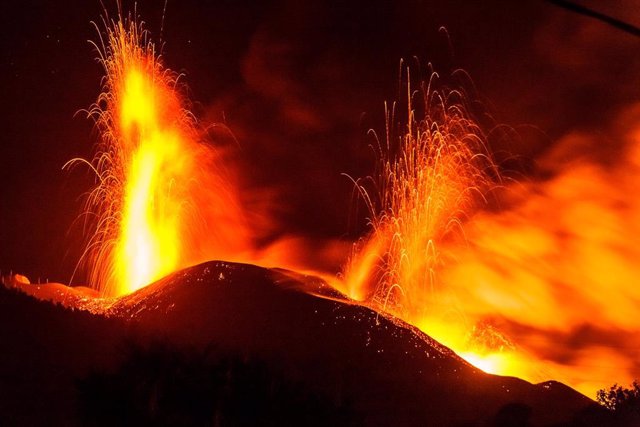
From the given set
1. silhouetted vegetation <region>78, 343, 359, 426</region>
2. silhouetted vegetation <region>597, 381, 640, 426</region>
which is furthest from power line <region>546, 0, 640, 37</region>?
silhouetted vegetation <region>597, 381, 640, 426</region>

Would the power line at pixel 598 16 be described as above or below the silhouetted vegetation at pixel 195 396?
above

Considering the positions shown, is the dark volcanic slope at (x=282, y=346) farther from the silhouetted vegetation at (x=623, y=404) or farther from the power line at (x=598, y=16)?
the power line at (x=598, y=16)

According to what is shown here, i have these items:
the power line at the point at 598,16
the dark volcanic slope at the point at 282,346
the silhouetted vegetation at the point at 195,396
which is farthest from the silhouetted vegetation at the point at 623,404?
the power line at the point at 598,16

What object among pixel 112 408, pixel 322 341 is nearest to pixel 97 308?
pixel 322 341

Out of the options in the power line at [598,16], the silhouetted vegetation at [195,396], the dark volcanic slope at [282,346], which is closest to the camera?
the power line at [598,16]

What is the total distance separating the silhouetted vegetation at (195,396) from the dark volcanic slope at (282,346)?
38 cm

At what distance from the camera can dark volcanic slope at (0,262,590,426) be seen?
85.3 feet

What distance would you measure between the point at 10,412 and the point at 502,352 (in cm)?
3800

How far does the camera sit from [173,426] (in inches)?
746

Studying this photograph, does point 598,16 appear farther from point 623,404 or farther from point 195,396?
point 623,404

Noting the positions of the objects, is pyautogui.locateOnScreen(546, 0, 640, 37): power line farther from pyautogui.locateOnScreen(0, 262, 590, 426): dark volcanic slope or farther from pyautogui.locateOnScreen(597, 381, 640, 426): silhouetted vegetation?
pyautogui.locateOnScreen(597, 381, 640, 426): silhouetted vegetation

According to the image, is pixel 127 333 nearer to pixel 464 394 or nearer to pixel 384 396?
pixel 384 396

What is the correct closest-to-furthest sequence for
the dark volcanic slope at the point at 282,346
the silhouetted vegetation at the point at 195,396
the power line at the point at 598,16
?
the power line at the point at 598,16, the silhouetted vegetation at the point at 195,396, the dark volcanic slope at the point at 282,346

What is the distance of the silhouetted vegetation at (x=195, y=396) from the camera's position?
19328 mm
